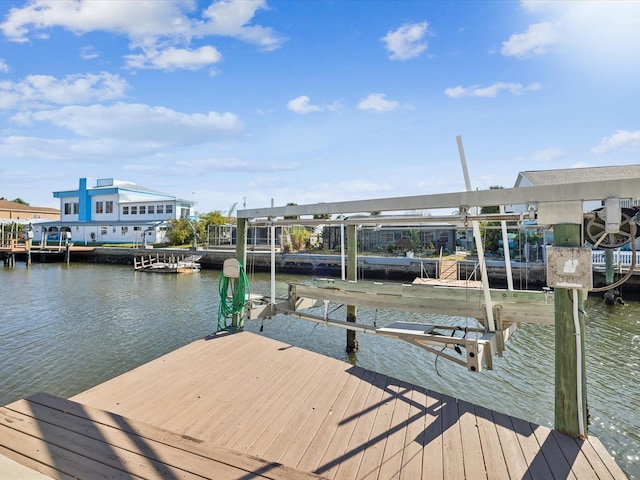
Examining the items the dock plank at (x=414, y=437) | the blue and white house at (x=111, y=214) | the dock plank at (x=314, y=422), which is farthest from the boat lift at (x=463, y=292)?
the blue and white house at (x=111, y=214)

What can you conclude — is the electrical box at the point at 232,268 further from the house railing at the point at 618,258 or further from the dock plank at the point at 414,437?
the house railing at the point at 618,258

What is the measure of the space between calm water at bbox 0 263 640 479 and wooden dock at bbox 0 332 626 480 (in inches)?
82.1

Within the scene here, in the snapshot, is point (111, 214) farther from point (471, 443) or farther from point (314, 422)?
point (471, 443)

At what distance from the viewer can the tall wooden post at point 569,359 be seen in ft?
9.49

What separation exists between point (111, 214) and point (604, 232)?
4168 cm

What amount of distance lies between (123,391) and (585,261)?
4447 mm

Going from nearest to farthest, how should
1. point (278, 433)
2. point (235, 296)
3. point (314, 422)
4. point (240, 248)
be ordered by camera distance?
1. point (278, 433)
2. point (314, 422)
3. point (235, 296)
4. point (240, 248)

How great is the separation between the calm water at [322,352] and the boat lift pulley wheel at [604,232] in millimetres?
2855

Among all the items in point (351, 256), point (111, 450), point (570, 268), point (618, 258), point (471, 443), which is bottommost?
point (471, 443)

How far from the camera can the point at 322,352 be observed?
7641 mm

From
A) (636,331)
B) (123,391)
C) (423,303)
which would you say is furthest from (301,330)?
(636,331)

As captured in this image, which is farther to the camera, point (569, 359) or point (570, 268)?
point (569, 359)

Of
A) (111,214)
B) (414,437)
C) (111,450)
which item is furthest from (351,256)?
(111,214)

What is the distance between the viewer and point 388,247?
2505 centimetres
